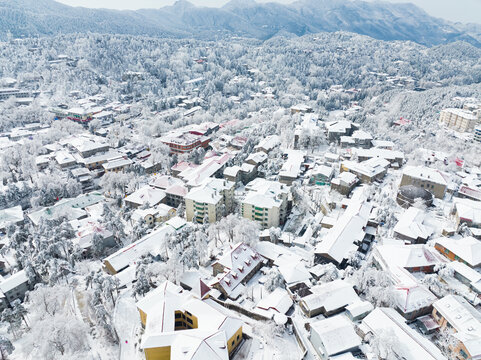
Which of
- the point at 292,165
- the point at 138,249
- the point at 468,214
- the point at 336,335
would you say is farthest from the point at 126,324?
the point at 468,214

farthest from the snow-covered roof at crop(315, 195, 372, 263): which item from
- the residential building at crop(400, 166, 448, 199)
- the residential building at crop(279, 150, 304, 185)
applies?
the residential building at crop(279, 150, 304, 185)

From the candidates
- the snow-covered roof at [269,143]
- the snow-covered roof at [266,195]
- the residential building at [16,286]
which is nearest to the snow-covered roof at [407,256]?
the snow-covered roof at [266,195]

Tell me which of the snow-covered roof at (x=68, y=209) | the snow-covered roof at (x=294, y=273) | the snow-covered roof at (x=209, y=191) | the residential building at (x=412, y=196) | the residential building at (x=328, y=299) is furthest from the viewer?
the snow-covered roof at (x=68, y=209)

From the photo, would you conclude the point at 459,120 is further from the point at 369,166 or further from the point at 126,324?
the point at 126,324

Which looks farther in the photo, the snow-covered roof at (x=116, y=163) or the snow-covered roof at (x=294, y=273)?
the snow-covered roof at (x=116, y=163)

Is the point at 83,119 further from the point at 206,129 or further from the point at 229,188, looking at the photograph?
the point at 229,188

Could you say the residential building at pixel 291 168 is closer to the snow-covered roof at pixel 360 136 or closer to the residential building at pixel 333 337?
the snow-covered roof at pixel 360 136

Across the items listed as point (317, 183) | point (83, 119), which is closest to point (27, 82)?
point (83, 119)

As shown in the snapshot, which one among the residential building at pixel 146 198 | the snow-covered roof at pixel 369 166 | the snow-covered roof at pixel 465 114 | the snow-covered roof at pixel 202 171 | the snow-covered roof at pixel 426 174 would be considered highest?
the snow-covered roof at pixel 465 114
